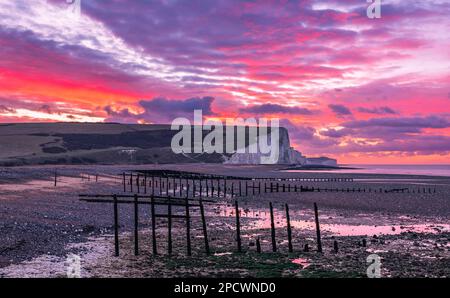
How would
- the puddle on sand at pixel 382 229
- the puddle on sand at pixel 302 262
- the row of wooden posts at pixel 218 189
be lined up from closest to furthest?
the puddle on sand at pixel 302 262
the puddle on sand at pixel 382 229
the row of wooden posts at pixel 218 189

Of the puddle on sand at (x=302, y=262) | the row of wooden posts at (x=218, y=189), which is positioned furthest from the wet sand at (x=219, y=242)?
the row of wooden posts at (x=218, y=189)

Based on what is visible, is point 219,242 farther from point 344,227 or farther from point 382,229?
point 382,229

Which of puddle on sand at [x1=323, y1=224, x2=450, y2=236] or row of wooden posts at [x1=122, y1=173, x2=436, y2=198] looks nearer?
puddle on sand at [x1=323, y1=224, x2=450, y2=236]

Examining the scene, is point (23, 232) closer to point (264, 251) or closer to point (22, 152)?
point (264, 251)

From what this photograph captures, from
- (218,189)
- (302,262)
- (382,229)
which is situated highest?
(218,189)

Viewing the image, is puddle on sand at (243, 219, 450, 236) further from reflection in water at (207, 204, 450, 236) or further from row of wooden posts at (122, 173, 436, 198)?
row of wooden posts at (122, 173, 436, 198)

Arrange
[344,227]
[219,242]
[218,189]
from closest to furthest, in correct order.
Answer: [219,242]
[344,227]
[218,189]

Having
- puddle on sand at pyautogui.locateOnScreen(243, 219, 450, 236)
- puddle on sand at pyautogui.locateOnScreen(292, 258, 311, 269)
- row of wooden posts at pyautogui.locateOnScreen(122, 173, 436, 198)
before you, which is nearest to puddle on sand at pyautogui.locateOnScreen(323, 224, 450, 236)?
puddle on sand at pyautogui.locateOnScreen(243, 219, 450, 236)

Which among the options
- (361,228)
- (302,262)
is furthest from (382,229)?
(302,262)

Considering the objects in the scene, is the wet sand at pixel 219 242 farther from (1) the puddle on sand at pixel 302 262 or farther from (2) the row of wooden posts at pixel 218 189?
(2) the row of wooden posts at pixel 218 189

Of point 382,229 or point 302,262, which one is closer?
point 302,262
